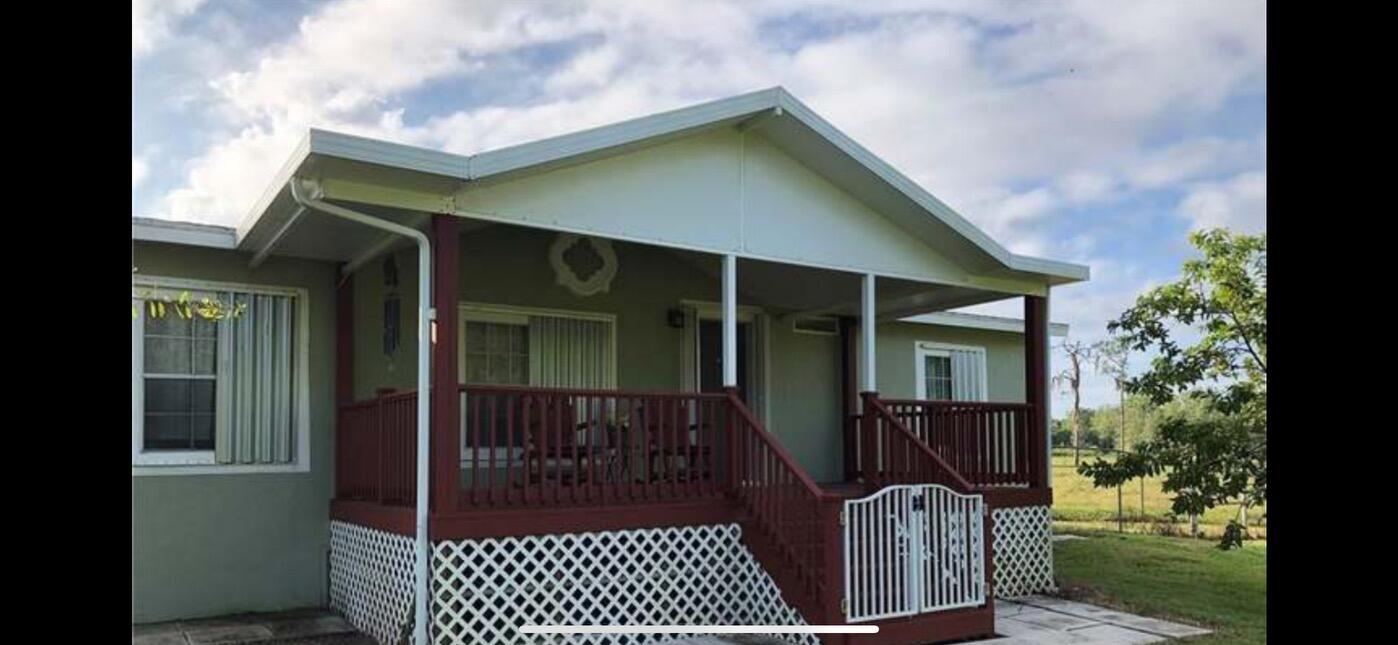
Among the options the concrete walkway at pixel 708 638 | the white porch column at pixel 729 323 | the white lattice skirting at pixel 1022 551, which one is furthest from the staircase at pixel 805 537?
the white lattice skirting at pixel 1022 551

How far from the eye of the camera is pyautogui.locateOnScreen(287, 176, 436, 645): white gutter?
6.52 meters

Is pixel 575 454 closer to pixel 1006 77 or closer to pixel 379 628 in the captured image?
pixel 379 628

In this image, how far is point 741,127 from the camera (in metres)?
8.31

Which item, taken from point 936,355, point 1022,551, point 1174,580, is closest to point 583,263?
point 1022,551

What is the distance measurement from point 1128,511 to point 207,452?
47.2 feet

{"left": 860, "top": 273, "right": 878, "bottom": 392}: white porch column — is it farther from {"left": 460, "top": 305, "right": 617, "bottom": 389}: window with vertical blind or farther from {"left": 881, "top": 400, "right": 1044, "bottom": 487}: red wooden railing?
{"left": 460, "top": 305, "right": 617, "bottom": 389}: window with vertical blind

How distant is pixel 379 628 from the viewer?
7426 mm

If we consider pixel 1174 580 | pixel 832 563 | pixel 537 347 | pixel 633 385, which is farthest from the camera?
pixel 1174 580

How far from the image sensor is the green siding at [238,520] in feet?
26.3

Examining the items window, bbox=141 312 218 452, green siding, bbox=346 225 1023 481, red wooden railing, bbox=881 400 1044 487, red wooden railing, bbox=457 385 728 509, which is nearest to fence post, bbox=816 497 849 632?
red wooden railing, bbox=457 385 728 509

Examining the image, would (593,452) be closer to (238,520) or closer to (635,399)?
(635,399)

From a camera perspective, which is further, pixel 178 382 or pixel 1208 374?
pixel 1208 374
